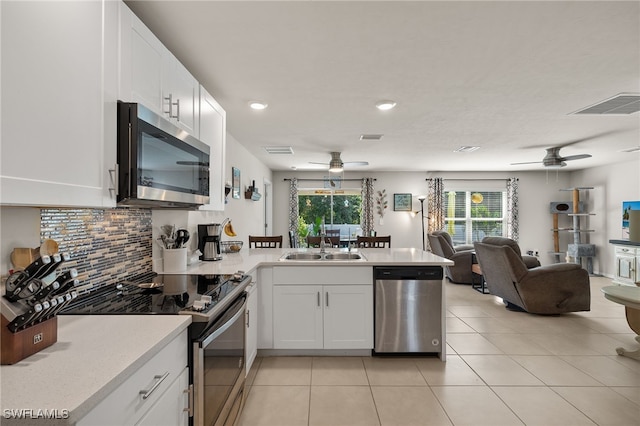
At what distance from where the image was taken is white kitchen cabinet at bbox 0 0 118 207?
904mm

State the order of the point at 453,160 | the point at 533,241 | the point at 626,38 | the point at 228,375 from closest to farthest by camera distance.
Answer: the point at 228,375, the point at 626,38, the point at 453,160, the point at 533,241

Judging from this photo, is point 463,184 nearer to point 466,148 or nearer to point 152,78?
point 466,148

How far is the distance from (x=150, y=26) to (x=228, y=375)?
201cm

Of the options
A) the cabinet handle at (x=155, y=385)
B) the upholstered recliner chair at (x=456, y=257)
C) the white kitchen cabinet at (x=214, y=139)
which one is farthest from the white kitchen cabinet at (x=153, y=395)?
the upholstered recliner chair at (x=456, y=257)

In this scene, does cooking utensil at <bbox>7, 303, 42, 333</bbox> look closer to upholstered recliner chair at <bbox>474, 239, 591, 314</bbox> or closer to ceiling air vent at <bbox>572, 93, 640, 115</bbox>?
ceiling air vent at <bbox>572, 93, 640, 115</bbox>

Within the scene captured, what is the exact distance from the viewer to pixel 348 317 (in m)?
2.97

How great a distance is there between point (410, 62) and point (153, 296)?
2169 mm

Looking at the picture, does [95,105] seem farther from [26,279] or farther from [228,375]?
[228,375]

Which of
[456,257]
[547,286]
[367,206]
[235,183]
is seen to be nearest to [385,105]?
[235,183]

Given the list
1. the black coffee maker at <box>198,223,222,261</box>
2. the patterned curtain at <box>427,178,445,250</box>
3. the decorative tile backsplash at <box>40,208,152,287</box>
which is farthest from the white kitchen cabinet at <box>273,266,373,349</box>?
the patterned curtain at <box>427,178,445,250</box>

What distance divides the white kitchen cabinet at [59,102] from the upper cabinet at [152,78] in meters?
0.08

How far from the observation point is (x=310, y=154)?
5840mm

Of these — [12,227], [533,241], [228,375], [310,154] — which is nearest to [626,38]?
[228,375]

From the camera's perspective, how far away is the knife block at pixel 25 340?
3.09 ft
